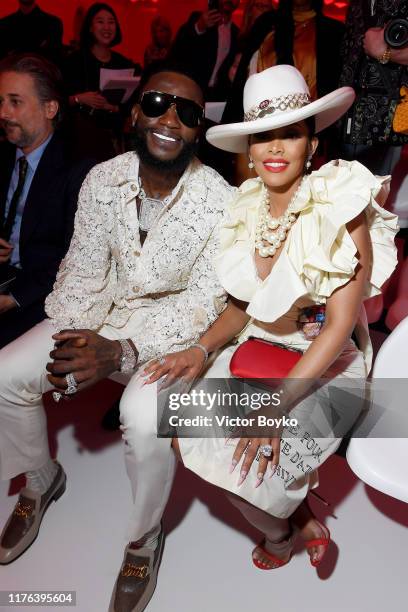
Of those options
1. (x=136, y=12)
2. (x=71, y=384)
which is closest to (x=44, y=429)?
(x=71, y=384)

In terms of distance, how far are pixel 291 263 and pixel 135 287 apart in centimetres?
64

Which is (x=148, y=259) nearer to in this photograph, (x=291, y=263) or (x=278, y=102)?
(x=291, y=263)

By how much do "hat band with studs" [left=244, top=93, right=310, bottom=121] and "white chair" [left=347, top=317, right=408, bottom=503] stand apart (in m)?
0.73

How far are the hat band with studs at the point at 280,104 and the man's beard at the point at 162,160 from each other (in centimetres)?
39

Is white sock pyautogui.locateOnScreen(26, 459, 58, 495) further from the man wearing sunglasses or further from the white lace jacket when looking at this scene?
the white lace jacket

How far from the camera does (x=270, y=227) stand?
1729 millimetres

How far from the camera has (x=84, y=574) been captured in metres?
1.84

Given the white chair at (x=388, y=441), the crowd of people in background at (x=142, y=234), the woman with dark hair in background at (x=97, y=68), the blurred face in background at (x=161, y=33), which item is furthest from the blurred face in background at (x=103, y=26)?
the white chair at (x=388, y=441)

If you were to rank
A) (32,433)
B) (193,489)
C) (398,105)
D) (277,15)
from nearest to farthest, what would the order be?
(32,433)
(193,489)
(398,105)
(277,15)

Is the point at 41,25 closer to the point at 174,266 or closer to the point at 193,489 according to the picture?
the point at 174,266

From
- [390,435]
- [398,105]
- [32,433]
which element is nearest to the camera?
[390,435]

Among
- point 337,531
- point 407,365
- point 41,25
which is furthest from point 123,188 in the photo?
point 41,25

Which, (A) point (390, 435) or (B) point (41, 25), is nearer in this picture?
(A) point (390, 435)

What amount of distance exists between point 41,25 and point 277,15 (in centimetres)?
275
